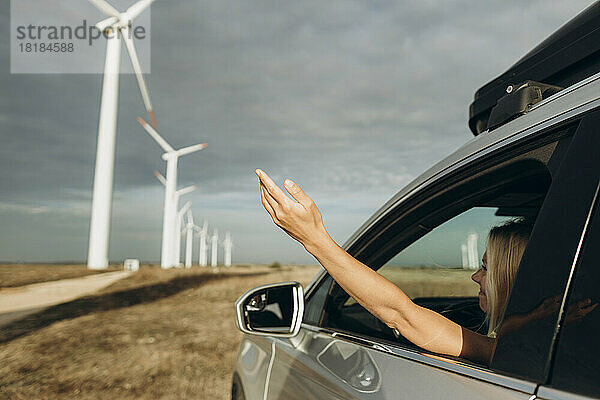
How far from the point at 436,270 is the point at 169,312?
15328 mm

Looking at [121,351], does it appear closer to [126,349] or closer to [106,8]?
[126,349]

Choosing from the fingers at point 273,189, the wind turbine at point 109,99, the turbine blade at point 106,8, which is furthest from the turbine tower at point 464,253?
the turbine blade at point 106,8

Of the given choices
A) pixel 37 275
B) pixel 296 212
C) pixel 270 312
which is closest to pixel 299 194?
pixel 296 212

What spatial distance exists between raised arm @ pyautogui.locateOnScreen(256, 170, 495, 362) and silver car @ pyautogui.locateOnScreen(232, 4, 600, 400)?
7 cm

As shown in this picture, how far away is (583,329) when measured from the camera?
1.02 metres

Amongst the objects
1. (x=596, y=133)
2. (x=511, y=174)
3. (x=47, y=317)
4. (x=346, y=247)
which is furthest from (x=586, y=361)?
(x=47, y=317)

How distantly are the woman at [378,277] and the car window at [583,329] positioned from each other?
48cm

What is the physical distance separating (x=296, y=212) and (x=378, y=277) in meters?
0.28

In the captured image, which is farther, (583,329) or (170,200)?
(170,200)

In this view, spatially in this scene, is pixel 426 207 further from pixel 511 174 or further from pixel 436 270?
pixel 511 174

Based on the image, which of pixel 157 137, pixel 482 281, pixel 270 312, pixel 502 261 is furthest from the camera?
pixel 157 137

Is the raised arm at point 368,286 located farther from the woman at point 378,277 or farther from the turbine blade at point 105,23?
the turbine blade at point 105,23

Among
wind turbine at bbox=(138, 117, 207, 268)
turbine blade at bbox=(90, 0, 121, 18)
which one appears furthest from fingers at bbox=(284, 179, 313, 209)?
wind turbine at bbox=(138, 117, 207, 268)

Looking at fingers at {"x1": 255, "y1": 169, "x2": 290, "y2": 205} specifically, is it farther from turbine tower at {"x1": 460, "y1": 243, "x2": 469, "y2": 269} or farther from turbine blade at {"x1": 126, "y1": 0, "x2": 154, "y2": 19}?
turbine blade at {"x1": 126, "y1": 0, "x2": 154, "y2": 19}
